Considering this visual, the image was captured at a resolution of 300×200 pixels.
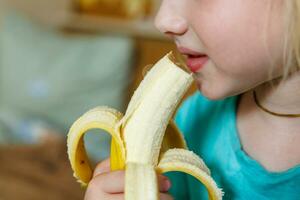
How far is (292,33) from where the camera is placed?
2.11 ft

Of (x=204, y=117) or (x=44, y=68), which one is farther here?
(x=44, y=68)

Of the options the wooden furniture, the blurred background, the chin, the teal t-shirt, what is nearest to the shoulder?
the teal t-shirt

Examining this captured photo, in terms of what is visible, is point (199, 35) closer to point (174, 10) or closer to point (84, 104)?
point (174, 10)

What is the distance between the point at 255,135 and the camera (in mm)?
797

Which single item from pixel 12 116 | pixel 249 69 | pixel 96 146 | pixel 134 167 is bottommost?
pixel 134 167

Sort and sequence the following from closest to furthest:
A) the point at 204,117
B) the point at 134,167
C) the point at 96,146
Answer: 1. the point at 134,167
2. the point at 204,117
3. the point at 96,146

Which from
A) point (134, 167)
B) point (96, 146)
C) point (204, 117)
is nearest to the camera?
point (134, 167)

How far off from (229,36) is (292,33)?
8 cm

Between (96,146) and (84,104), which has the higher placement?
(84,104)

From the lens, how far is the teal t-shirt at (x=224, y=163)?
0.75 m

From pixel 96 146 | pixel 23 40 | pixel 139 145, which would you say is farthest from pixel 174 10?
pixel 23 40

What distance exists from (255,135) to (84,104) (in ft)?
4.97

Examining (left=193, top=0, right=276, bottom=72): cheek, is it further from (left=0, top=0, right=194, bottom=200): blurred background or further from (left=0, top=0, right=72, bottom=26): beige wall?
(left=0, top=0, right=72, bottom=26): beige wall

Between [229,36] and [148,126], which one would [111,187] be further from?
[229,36]
